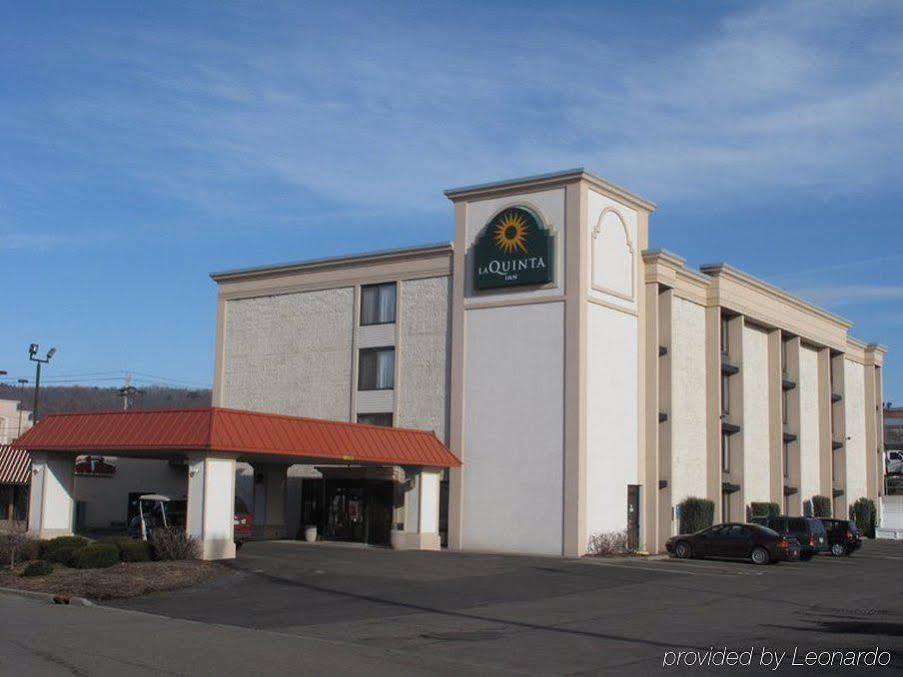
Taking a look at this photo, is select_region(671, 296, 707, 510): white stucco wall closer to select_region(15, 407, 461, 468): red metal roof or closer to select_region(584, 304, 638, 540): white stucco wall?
select_region(584, 304, 638, 540): white stucco wall

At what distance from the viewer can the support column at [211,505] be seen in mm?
31484

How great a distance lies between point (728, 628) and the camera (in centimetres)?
1950

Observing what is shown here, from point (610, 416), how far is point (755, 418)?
14.6m

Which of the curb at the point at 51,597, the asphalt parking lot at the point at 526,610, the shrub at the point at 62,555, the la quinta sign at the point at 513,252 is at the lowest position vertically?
the curb at the point at 51,597

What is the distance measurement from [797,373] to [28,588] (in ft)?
139

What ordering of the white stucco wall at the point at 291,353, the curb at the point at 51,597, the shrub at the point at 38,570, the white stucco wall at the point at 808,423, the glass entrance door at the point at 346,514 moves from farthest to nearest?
the white stucco wall at the point at 808,423 < the white stucco wall at the point at 291,353 < the glass entrance door at the point at 346,514 < the shrub at the point at 38,570 < the curb at the point at 51,597

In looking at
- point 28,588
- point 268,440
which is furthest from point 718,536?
point 28,588

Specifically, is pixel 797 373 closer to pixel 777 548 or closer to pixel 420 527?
pixel 777 548

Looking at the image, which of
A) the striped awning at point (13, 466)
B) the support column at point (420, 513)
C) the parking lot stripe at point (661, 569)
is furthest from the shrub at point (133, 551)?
the striped awning at point (13, 466)

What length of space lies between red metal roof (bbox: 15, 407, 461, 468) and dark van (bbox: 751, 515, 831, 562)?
488 inches

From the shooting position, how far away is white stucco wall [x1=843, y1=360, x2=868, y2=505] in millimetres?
65375

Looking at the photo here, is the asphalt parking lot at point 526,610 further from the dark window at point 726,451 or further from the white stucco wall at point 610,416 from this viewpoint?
the dark window at point 726,451

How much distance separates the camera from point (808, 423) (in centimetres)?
5888

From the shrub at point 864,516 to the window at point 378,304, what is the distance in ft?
112
